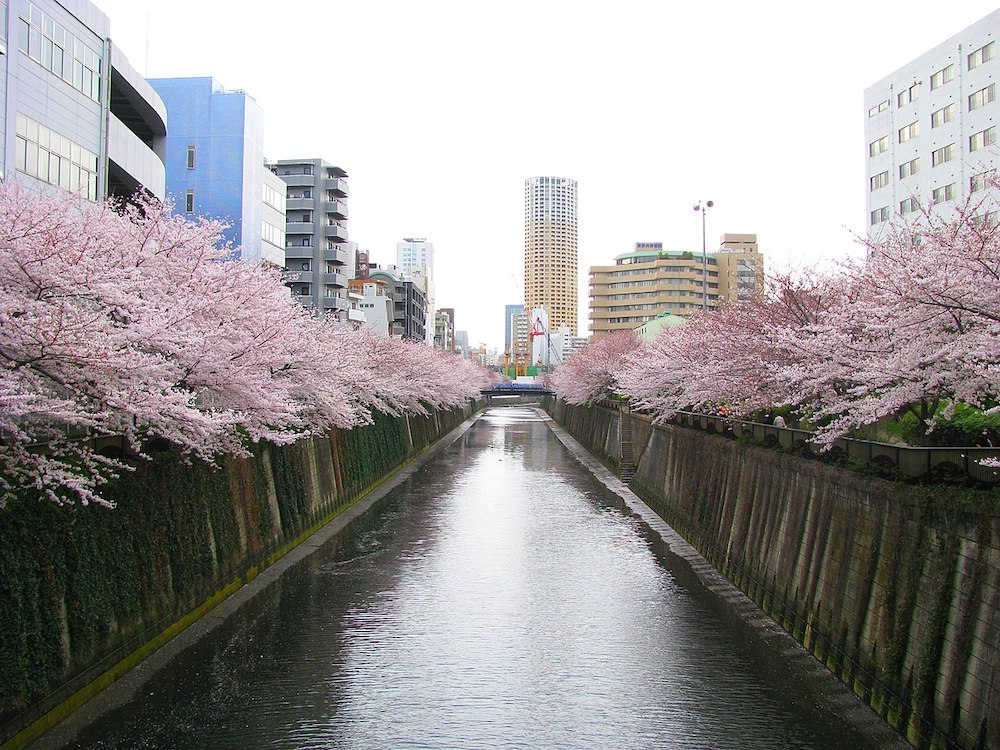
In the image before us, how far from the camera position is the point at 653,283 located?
135750 mm

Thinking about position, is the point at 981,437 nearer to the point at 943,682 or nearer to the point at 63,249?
the point at 943,682

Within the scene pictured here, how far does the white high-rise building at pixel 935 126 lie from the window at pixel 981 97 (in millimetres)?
52

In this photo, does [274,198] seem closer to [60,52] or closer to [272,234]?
[272,234]

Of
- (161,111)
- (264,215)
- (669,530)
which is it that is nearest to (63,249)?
(669,530)

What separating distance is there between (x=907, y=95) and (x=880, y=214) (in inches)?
296

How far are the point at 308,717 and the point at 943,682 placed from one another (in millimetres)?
9784

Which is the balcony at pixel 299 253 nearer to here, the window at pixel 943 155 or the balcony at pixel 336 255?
the balcony at pixel 336 255

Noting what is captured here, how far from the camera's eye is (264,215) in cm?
5472

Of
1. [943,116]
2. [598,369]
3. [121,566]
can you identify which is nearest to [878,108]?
[943,116]

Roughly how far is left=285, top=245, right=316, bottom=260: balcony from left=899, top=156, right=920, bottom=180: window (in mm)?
48098

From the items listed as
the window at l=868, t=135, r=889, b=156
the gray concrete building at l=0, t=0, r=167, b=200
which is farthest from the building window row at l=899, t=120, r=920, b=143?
the gray concrete building at l=0, t=0, r=167, b=200

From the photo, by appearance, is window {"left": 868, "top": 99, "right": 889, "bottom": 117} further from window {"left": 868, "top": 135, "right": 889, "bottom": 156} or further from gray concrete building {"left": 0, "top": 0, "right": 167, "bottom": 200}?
gray concrete building {"left": 0, "top": 0, "right": 167, "bottom": 200}

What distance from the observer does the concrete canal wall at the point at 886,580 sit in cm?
1069

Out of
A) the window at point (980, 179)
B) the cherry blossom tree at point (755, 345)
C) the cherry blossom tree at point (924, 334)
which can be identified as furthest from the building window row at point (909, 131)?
the cherry blossom tree at point (924, 334)
